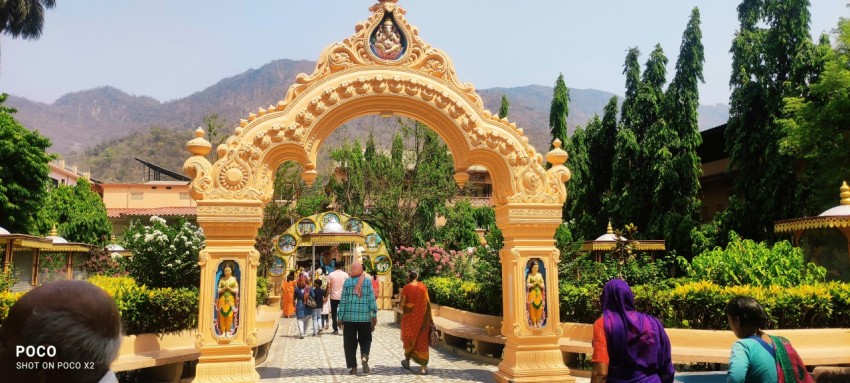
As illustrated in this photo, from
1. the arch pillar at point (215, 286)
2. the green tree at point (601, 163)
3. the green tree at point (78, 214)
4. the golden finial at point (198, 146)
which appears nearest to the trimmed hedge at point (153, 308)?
the arch pillar at point (215, 286)

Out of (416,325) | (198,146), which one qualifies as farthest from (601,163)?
(198,146)

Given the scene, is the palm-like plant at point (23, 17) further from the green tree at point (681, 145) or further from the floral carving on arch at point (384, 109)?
the green tree at point (681, 145)

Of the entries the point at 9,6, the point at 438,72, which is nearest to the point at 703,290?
the point at 438,72

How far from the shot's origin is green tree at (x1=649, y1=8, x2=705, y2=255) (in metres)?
22.9

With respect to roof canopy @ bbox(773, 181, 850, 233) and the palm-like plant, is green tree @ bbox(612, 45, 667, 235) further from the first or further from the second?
the palm-like plant

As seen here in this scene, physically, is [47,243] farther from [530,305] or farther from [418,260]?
[530,305]

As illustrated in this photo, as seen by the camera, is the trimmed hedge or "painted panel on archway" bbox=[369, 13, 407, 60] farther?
"painted panel on archway" bbox=[369, 13, 407, 60]

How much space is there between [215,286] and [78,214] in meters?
26.9

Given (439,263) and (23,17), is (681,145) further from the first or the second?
(23,17)

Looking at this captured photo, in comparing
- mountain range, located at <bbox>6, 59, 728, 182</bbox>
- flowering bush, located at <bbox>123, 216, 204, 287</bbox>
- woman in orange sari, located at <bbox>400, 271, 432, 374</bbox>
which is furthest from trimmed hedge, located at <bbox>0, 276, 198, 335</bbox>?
mountain range, located at <bbox>6, 59, 728, 182</bbox>

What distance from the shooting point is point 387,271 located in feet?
71.3

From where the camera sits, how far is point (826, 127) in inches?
687

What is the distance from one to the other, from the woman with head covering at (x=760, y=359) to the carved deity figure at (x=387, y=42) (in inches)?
240

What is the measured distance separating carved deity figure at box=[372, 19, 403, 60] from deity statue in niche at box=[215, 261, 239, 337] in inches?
140
